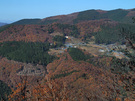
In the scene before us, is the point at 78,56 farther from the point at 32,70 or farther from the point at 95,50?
the point at 32,70

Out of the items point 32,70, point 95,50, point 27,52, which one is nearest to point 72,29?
point 95,50

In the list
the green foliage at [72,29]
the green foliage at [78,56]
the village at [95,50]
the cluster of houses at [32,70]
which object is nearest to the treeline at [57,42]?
the village at [95,50]

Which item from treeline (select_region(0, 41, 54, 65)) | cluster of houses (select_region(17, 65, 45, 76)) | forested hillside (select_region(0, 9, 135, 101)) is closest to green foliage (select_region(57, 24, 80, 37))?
forested hillside (select_region(0, 9, 135, 101))

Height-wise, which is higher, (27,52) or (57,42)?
(27,52)

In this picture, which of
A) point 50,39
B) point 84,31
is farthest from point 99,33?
point 50,39

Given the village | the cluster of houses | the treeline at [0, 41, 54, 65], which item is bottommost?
the cluster of houses

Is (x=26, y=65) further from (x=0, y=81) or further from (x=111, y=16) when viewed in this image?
(x=111, y=16)

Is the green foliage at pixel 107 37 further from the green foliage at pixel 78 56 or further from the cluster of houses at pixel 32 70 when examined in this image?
the cluster of houses at pixel 32 70

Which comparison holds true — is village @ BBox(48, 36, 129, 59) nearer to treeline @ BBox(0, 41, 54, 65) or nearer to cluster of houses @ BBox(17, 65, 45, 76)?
treeline @ BBox(0, 41, 54, 65)

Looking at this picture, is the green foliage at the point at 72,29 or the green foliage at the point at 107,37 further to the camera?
the green foliage at the point at 72,29
